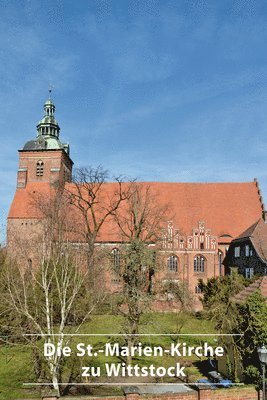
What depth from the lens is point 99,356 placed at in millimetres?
22547

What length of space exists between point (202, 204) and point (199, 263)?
6.88m

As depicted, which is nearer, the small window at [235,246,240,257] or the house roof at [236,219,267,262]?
the house roof at [236,219,267,262]

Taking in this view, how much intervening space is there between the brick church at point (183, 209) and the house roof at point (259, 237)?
3.38 metres

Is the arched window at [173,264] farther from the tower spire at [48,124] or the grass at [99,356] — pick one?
the tower spire at [48,124]

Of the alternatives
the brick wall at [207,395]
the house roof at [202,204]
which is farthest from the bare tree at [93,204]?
the brick wall at [207,395]

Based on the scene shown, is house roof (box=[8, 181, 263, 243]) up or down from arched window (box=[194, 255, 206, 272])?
up

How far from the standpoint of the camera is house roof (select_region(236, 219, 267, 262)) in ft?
116

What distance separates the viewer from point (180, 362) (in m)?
21.4

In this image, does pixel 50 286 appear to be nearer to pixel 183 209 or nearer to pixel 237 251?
pixel 237 251

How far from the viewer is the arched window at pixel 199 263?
40156mm

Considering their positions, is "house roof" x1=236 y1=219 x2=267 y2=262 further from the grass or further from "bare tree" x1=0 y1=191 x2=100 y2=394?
"bare tree" x1=0 y1=191 x2=100 y2=394

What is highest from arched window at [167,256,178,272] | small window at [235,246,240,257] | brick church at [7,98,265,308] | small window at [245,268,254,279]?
brick church at [7,98,265,308]

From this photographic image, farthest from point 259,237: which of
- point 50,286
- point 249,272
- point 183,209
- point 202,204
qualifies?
point 50,286

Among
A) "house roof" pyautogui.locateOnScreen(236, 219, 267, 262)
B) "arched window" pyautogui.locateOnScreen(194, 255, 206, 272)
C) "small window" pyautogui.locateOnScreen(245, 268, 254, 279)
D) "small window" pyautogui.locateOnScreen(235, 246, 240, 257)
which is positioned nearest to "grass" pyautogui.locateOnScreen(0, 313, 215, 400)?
"small window" pyautogui.locateOnScreen(245, 268, 254, 279)
